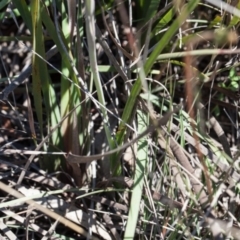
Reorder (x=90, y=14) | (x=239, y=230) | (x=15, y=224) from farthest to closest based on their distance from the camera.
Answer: (x=15, y=224) → (x=239, y=230) → (x=90, y=14)

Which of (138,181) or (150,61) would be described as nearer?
(150,61)

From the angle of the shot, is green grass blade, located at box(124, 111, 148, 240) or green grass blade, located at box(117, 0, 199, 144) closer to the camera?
green grass blade, located at box(117, 0, 199, 144)

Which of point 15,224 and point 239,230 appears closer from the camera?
point 239,230

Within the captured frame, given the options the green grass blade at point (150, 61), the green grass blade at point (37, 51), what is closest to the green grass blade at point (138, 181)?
the green grass blade at point (150, 61)

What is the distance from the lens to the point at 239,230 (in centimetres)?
86

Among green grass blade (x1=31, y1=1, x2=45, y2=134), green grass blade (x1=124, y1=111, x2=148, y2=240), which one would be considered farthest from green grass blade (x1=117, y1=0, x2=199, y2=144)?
green grass blade (x1=31, y1=1, x2=45, y2=134)

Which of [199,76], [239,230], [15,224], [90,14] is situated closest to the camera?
[90,14]

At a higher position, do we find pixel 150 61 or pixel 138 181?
pixel 150 61

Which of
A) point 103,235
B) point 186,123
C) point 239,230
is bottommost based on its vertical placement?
point 103,235

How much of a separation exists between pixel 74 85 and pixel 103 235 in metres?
0.35

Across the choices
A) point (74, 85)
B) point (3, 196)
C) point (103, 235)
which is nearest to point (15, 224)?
point (3, 196)

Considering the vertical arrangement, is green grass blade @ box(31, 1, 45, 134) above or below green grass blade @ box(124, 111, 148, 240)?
above

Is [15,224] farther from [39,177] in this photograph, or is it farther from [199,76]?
[199,76]

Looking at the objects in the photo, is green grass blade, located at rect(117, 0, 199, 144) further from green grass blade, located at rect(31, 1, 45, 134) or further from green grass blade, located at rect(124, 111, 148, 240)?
green grass blade, located at rect(31, 1, 45, 134)
